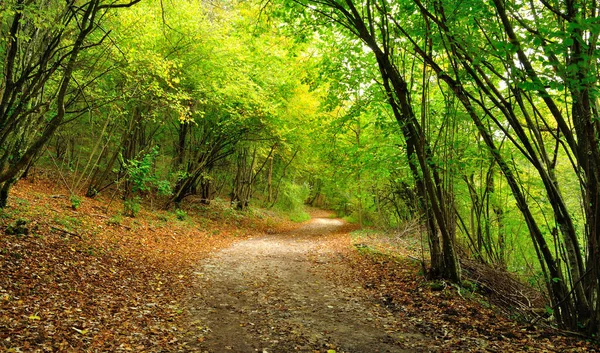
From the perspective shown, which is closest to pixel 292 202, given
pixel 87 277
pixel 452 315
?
pixel 87 277

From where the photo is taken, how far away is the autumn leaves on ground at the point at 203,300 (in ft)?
15.0

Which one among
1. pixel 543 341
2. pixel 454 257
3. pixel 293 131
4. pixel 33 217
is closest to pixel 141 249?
pixel 33 217

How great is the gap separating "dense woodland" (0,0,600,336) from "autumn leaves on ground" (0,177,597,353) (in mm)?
1104

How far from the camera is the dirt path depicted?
471cm

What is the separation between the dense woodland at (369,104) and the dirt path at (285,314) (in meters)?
2.57

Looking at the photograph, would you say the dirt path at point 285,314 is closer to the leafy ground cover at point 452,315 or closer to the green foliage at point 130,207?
the leafy ground cover at point 452,315

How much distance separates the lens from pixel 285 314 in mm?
5867

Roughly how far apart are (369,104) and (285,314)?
7.15m

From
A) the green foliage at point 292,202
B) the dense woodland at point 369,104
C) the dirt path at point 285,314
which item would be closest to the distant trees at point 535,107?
the dense woodland at point 369,104

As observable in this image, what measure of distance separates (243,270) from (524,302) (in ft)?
21.2

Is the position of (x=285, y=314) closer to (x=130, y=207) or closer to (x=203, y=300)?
(x=203, y=300)

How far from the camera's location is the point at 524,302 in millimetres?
7406

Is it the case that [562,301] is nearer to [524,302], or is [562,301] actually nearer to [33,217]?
[524,302]

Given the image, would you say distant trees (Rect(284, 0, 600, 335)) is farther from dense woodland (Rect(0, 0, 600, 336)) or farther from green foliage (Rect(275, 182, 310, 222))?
green foliage (Rect(275, 182, 310, 222))
